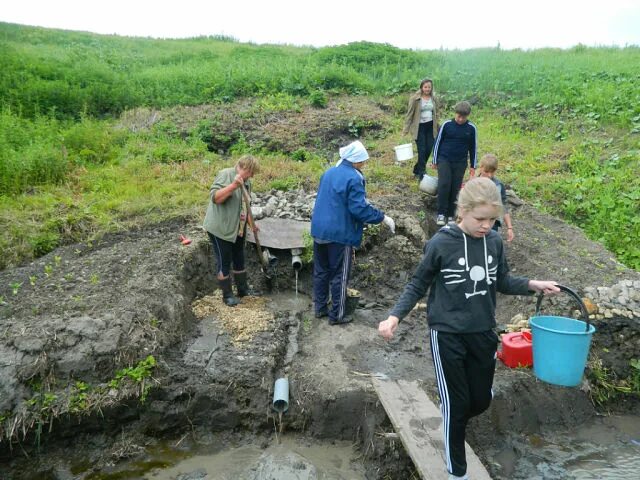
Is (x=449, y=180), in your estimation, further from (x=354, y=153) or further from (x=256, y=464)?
(x=256, y=464)

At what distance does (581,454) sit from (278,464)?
7.79 ft

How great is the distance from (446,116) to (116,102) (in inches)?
336

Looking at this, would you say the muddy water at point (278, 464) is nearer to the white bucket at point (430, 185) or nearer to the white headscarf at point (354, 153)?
the white headscarf at point (354, 153)

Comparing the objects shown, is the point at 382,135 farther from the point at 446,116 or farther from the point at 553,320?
the point at 553,320

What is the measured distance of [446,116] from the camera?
13.5m

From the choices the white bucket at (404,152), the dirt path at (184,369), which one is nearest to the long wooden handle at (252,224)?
the dirt path at (184,369)

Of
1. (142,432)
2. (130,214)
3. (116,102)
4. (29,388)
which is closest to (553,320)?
(142,432)

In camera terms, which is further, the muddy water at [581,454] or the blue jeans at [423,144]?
the blue jeans at [423,144]

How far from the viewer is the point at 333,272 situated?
5570 mm

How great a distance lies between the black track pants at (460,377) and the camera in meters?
2.89

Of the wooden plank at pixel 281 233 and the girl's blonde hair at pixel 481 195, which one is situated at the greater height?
the girl's blonde hair at pixel 481 195

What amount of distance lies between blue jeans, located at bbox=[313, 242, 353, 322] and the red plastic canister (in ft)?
5.63

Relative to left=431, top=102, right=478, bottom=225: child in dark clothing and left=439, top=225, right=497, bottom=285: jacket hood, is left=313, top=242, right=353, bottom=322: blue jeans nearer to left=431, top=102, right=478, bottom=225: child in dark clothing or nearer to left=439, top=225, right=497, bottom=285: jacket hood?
left=431, top=102, right=478, bottom=225: child in dark clothing

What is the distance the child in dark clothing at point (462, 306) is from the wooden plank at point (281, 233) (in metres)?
4.04
